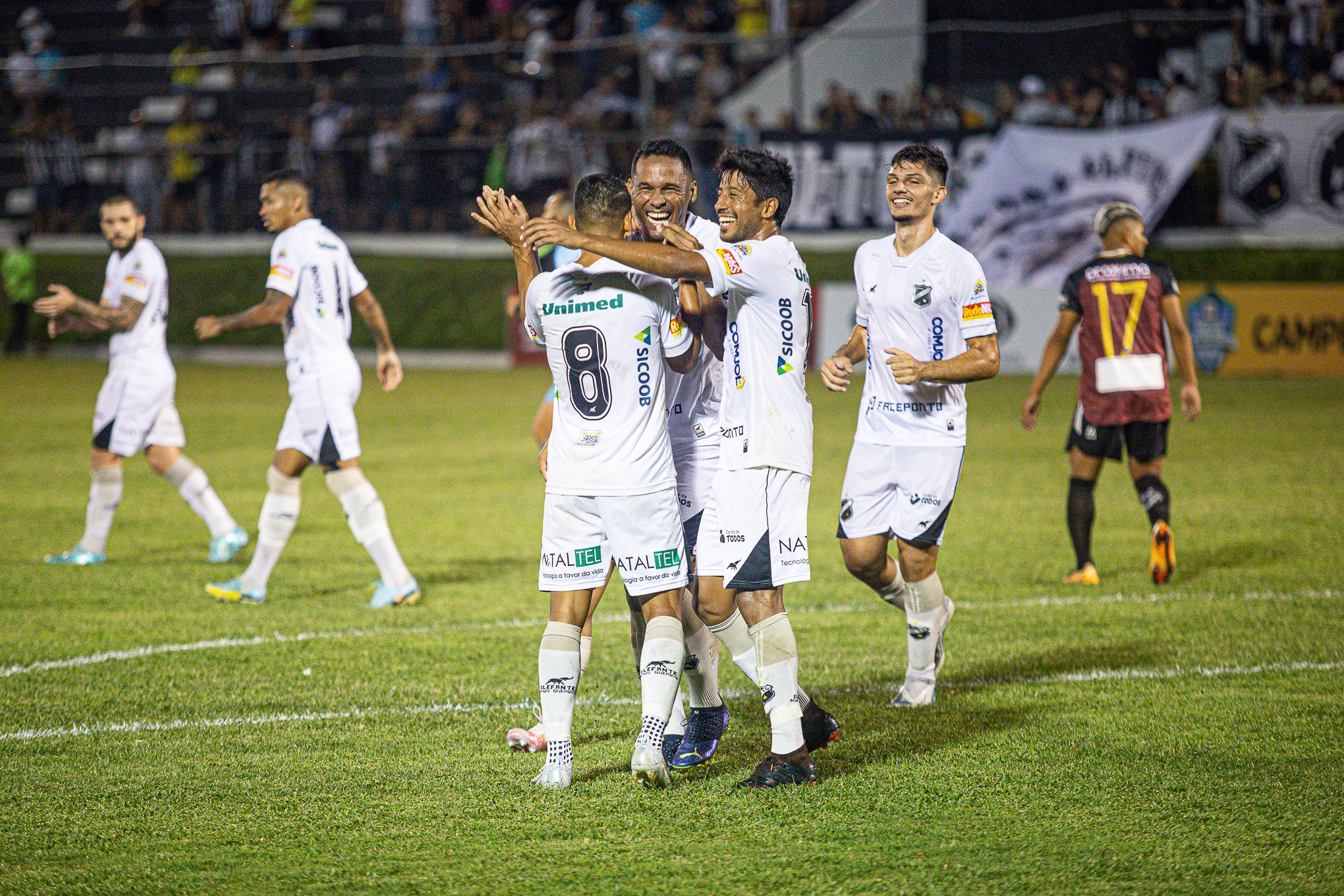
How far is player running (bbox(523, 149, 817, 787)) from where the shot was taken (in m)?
4.84

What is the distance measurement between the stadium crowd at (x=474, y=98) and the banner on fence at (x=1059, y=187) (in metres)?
0.38

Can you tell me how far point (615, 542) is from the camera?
4.80 m

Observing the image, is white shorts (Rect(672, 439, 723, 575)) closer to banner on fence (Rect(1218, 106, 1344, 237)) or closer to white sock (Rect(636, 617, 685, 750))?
white sock (Rect(636, 617, 685, 750))

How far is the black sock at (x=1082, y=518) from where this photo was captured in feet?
28.1

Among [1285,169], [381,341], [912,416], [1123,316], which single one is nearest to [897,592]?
[912,416]

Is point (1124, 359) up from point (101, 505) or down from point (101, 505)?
up

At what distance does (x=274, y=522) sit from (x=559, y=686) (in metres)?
3.79

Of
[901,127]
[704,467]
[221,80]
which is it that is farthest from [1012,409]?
[221,80]

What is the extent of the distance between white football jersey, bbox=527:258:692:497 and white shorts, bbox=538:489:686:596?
0.15ft

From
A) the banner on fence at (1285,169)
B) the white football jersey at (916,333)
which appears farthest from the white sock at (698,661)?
the banner on fence at (1285,169)

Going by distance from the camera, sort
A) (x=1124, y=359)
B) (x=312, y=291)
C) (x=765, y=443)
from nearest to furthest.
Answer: (x=765, y=443) → (x=312, y=291) → (x=1124, y=359)

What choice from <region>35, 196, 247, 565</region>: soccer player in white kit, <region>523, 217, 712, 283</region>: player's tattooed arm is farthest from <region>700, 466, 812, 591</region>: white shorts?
<region>35, 196, 247, 565</region>: soccer player in white kit

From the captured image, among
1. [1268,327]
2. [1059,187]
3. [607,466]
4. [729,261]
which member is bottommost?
[1268,327]

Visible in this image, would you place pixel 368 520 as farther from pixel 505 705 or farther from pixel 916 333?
pixel 916 333
